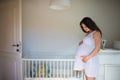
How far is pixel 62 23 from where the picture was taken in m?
3.61

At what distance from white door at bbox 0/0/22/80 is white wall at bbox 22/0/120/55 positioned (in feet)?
1.48

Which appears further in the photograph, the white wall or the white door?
the white wall

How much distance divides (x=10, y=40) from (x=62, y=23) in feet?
3.69

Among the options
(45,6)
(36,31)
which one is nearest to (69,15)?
(45,6)

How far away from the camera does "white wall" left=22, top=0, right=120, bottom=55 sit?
3576 mm

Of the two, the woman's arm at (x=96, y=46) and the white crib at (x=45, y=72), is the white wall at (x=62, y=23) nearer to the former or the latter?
the white crib at (x=45, y=72)

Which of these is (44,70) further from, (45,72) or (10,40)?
(10,40)

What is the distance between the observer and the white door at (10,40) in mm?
3098

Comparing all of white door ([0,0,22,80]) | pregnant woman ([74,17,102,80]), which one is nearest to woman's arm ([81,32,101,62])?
pregnant woman ([74,17,102,80])

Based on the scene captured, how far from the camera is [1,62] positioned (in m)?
3.39

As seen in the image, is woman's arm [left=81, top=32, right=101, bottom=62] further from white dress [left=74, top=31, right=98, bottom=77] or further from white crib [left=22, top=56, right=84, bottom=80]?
white crib [left=22, top=56, right=84, bottom=80]

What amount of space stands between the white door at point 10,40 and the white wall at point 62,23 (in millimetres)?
452

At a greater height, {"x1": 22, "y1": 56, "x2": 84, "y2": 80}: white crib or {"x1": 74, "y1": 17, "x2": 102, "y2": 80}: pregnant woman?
{"x1": 74, "y1": 17, "x2": 102, "y2": 80}: pregnant woman

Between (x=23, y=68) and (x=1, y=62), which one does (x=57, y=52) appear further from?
(x=1, y=62)
